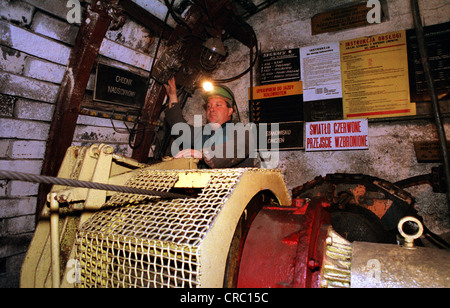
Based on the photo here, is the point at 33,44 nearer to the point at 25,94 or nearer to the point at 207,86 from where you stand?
the point at 25,94

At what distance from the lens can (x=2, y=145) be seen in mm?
2449

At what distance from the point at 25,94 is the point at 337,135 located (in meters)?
4.03

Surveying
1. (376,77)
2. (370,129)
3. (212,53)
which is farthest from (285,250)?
(212,53)

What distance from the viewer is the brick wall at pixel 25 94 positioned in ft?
7.72

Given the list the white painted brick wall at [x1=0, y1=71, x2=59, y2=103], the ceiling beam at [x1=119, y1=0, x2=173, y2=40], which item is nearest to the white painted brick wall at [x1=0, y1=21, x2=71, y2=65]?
the white painted brick wall at [x1=0, y1=71, x2=59, y2=103]

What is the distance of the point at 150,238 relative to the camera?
1110mm

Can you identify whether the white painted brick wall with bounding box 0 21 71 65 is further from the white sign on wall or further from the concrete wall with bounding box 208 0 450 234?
the white sign on wall

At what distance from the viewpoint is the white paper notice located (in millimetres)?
3727

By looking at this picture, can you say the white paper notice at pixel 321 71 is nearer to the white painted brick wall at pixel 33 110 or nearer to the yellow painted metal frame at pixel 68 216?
the yellow painted metal frame at pixel 68 216

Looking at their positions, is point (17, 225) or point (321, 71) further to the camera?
point (321, 71)

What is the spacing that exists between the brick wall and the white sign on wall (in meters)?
3.20
